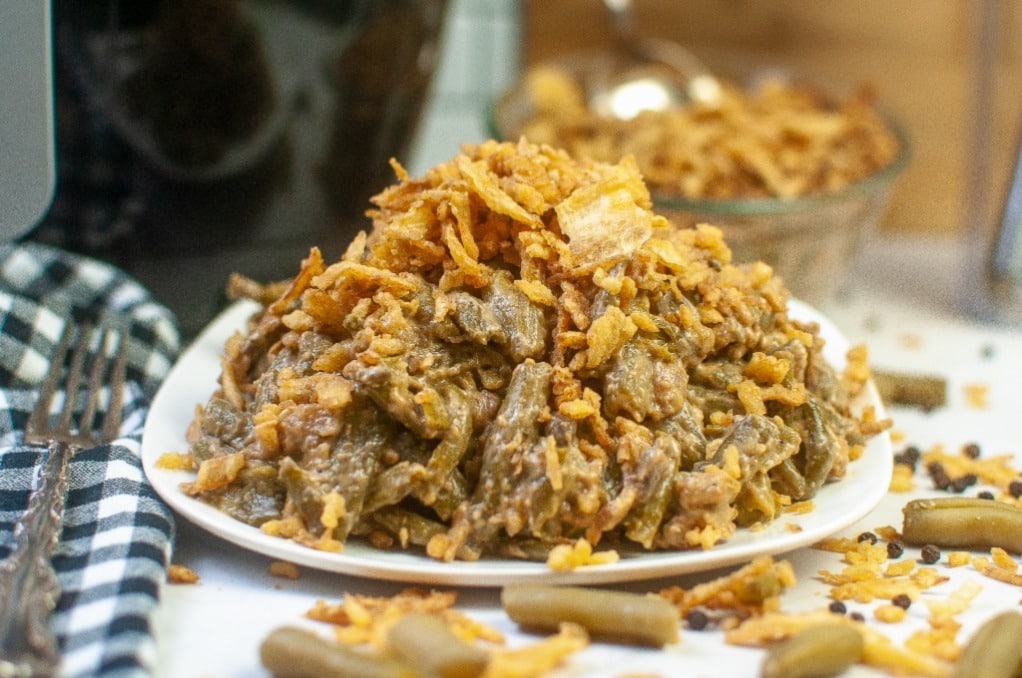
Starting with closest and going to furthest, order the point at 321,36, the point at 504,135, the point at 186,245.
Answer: the point at 321,36 → the point at 186,245 → the point at 504,135

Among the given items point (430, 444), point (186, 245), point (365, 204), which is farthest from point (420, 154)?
point (430, 444)

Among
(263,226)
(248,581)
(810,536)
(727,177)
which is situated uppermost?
(727,177)

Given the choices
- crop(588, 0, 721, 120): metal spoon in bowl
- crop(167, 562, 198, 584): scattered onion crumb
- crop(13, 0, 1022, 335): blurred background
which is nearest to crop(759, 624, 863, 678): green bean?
crop(167, 562, 198, 584): scattered onion crumb

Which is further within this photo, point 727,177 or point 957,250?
point 957,250

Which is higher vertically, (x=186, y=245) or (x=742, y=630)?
(x=186, y=245)

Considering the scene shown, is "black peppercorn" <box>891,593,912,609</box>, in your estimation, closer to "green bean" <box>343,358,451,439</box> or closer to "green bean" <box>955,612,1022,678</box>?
"green bean" <box>955,612,1022,678</box>

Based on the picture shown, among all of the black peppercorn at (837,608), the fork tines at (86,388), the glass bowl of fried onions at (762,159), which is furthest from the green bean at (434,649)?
the glass bowl of fried onions at (762,159)

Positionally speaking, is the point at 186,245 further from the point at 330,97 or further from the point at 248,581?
the point at 248,581
